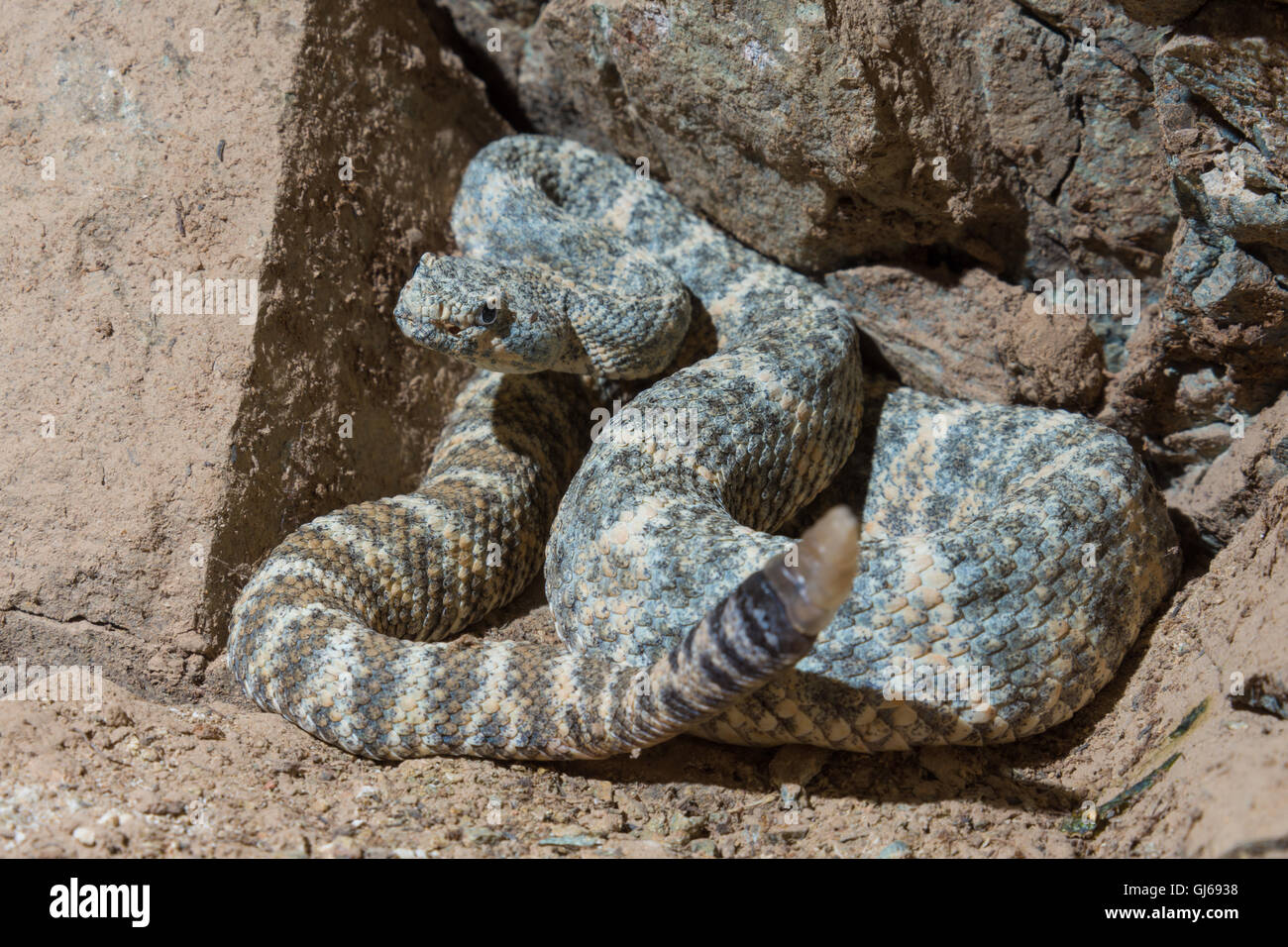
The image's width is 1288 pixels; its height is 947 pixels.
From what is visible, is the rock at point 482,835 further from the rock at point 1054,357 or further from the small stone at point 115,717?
the rock at point 1054,357

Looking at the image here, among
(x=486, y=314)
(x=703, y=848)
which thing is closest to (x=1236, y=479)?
(x=703, y=848)

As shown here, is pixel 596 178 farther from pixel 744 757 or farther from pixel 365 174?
pixel 744 757

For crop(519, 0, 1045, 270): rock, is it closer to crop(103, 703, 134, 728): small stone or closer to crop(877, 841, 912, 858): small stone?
crop(877, 841, 912, 858): small stone

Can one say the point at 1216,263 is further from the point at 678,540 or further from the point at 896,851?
the point at 896,851

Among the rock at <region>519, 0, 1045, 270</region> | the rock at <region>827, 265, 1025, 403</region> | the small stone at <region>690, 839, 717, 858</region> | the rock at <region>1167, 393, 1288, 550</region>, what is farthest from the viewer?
the rock at <region>827, 265, 1025, 403</region>

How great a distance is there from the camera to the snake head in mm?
4602

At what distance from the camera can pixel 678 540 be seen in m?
3.97

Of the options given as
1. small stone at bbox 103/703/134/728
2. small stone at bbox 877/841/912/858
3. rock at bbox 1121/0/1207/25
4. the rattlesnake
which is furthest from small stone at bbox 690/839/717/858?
rock at bbox 1121/0/1207/25

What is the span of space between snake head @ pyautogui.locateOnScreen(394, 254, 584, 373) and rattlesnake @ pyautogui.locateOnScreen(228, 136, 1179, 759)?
1cm

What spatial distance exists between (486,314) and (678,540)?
4.72ft

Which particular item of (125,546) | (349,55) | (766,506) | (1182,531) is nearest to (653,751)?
(766,506)

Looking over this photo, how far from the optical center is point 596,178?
20.0ft

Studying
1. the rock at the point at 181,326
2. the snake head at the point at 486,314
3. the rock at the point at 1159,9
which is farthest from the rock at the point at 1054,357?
the rock at the point at 181,326

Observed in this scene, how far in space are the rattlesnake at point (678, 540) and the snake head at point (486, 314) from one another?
0.01 meters
